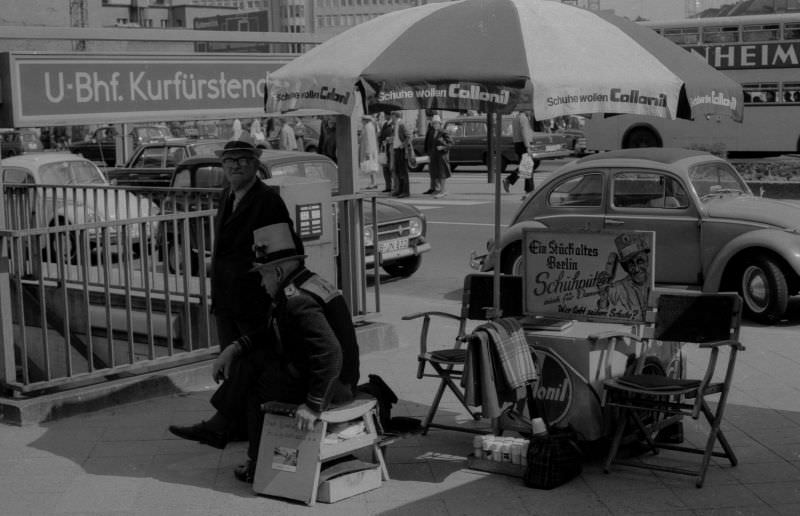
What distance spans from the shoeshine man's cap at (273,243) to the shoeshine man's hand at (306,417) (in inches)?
35.2

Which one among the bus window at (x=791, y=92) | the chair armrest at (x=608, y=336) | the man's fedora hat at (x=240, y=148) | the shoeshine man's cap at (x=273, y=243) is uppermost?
the bus window at (x=791, y=92)

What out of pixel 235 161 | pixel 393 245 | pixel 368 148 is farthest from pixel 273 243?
pixel 368 148

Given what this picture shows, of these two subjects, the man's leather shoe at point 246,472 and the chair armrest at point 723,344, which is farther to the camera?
the man's leather shoe at point 246,472

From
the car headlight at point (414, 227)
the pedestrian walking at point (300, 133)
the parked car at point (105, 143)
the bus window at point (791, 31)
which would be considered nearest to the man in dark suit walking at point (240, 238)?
the car headlight at point (414, 227)

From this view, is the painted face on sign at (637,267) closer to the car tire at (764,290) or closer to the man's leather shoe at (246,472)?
the man's leather shoe at (246,472)

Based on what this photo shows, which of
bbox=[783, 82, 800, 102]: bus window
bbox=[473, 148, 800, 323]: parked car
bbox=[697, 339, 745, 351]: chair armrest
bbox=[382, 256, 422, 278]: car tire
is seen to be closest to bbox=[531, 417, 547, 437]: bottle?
bbox=[697, 339, 745, 351]: chair armrest

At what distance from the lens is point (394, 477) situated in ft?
20.1

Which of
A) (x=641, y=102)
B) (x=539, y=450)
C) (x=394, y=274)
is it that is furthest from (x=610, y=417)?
(x=394, y=274)

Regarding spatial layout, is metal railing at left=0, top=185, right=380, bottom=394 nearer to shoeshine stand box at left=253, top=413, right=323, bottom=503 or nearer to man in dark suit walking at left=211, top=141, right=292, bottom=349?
man in dark suit walking at left=211, top=141, right=292, bottom=349

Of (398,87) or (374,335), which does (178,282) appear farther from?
(398,87)

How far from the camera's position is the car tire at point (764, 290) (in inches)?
407

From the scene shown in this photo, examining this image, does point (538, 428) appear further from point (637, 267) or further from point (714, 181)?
point (714, 181)

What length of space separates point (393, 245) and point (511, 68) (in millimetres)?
8182

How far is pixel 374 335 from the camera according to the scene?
9.30m
